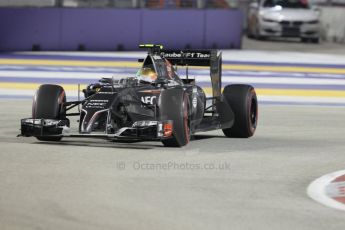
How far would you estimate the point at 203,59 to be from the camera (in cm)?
1351

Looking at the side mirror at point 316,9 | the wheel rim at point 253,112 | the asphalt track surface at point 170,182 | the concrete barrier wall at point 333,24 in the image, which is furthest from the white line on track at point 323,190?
the concrete barrier wall at point 333,24

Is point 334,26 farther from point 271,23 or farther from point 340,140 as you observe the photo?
point 340,140

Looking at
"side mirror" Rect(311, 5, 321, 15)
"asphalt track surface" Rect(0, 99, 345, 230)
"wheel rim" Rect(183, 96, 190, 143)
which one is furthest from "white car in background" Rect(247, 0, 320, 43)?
"wheel rim" Rect(183, 96, 190, 143)

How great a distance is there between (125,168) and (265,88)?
1043 centimetres

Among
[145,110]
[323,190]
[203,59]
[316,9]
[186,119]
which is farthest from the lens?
[316,9]

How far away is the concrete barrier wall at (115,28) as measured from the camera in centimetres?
2698

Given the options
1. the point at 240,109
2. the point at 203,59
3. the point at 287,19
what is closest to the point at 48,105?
the point at 203,59

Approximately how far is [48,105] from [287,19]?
68.0 ft

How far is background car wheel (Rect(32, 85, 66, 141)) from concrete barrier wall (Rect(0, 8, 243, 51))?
14407 mm

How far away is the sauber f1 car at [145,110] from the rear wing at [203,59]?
0.68 ft

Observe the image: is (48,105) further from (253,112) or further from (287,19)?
(287,19)

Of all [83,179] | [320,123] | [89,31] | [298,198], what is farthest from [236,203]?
[89,31]

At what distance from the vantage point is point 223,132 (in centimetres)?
1354

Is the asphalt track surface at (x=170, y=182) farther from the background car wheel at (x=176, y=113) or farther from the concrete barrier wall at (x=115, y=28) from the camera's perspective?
the concrete barrier wall at (x=115, y=28)
